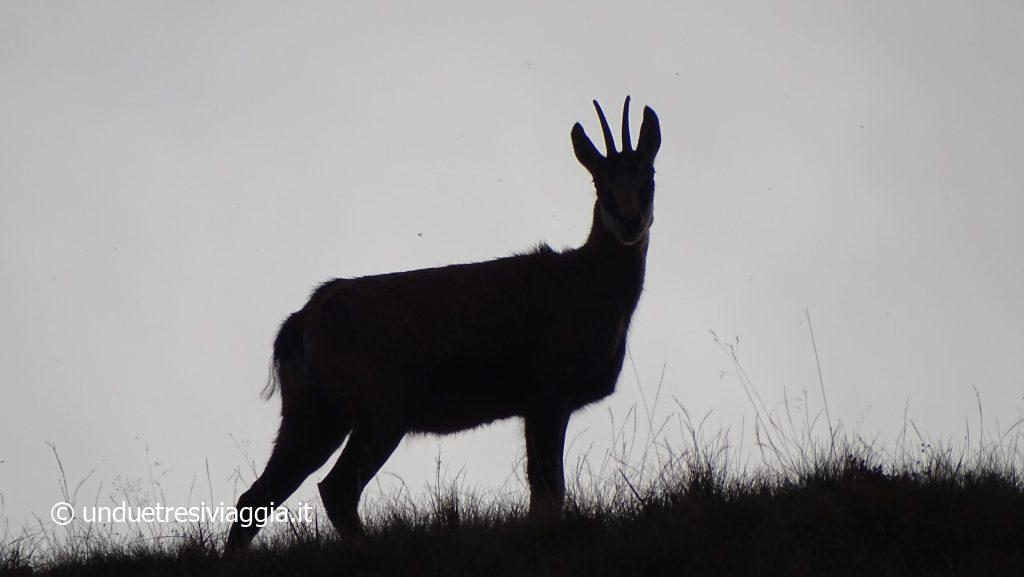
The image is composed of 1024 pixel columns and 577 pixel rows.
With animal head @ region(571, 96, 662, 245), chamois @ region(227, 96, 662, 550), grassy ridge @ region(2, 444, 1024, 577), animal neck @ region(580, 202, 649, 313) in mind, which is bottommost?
grassy ridge @ region(2, 444, 1024, 577)

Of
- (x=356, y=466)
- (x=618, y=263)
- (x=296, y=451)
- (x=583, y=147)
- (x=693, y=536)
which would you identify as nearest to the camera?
(x=693, y=536)

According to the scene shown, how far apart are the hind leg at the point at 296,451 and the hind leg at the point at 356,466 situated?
262mm

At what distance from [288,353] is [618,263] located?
2.30 meters

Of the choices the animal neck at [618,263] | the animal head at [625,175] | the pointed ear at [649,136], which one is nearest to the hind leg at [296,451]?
the animal neck at [618,263]

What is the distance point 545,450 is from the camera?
712 centimetres

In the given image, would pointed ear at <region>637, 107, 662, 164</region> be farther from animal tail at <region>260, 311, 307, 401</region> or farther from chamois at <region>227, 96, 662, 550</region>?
animal tail at <region>260, 311, 307, 401</region>

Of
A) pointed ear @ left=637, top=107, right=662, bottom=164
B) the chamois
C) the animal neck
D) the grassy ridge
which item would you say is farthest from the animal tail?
pointed ear @ left=637, top=107, right=662, bottom=164

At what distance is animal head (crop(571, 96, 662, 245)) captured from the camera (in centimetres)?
792

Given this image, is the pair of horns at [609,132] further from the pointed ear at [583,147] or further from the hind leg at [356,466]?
the hind leg at [356,466]

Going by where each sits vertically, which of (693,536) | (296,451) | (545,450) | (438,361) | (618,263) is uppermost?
(618,263)

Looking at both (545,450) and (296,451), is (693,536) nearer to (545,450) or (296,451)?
(545,450)

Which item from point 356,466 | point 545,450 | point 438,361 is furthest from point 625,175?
point 356,466

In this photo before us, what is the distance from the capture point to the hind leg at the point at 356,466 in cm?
698

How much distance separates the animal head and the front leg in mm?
1405
